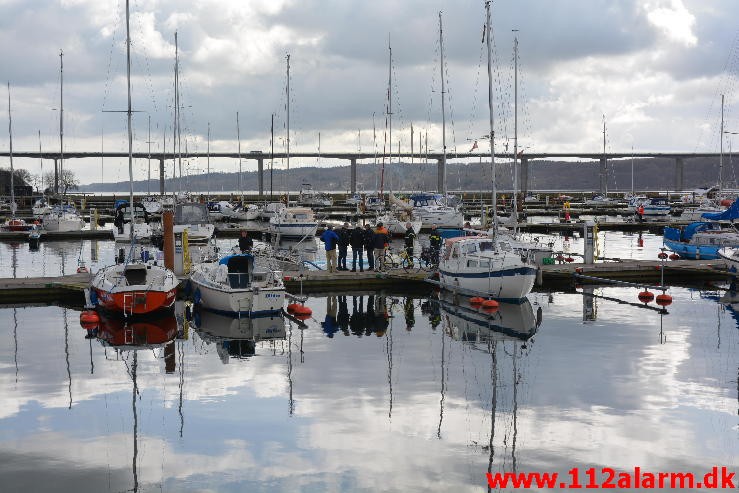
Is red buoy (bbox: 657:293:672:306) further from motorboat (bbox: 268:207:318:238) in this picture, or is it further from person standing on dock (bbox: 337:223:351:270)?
motorboat (bbox: 268:207:318:238)

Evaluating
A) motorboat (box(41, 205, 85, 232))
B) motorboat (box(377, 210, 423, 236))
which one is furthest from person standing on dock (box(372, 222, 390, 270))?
motorboat (box(41, 205, 85, 232))

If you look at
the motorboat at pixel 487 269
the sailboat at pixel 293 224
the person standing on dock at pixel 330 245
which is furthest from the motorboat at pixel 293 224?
the motorboat at pixel 487 269

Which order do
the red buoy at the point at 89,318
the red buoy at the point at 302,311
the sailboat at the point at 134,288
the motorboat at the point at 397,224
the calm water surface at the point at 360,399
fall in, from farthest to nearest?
the motorboat at the point at 397,224 < the red buoy at the point at 302,311 < the sailboat at the point at 134,288 < the red buoy at the point at 89,318 < the calm water surface at the point at 360,399

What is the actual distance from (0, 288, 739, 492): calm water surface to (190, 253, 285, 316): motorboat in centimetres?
53

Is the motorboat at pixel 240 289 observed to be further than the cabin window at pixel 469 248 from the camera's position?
No

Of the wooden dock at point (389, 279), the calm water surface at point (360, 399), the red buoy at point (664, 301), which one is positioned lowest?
the calm water surface at point (360, 399)

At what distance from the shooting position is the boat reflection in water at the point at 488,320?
26047 millimetres

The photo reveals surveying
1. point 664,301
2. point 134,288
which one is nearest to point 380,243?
point 664,301

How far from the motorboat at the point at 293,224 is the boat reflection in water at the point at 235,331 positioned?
32.6 meters

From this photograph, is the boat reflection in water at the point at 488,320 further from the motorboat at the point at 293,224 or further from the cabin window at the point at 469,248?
the motorboat at the point at 293,224

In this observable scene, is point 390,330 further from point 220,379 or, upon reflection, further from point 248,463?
point 248,463

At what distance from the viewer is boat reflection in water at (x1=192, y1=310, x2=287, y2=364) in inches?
952

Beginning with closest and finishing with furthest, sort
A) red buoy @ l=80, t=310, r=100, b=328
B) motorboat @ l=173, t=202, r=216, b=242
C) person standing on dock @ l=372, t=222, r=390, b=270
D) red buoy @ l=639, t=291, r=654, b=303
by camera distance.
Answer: red buoy @ l=80, t=310, r=100, b=328, red buoy @ l=639, t=291, r=654, b=303, person standing on dock @ l=372, t=222, r=390, b=270, motorboat @ l=173, t=202, r=216, b=242

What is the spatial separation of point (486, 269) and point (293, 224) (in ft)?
109
